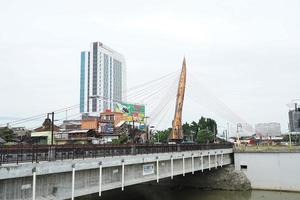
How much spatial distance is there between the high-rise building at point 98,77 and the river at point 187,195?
10865 centimetres

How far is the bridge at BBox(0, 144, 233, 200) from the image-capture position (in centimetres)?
1669

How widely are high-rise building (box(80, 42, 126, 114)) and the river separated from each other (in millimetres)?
108651

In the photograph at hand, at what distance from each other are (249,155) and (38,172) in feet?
126

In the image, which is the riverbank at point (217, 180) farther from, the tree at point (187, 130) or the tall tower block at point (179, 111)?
the tree at point (187, 130)

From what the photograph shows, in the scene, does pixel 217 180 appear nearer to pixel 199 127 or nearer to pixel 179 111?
pixel 179 111

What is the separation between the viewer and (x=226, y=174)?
47844mm

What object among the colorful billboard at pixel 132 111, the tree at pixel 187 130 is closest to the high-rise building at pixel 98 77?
the tree at pixel 187 130

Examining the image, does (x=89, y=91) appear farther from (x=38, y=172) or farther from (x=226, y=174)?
(x=38, y=172)

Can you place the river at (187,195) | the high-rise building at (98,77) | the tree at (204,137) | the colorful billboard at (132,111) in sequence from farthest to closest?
the high-rise building at (98,77)
the tree at (204,137)
the colorful billboard at (132,111)
the river at (187,195)

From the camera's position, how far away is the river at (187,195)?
130 feet

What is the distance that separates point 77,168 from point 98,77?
449 feet

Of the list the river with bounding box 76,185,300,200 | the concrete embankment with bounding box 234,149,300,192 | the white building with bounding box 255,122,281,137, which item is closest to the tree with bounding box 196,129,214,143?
the white building with bounding box 255,122,281,137

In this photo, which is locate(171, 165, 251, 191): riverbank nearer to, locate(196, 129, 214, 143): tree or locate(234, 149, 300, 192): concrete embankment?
locate(234, 149, 300, 192): concrete embankment

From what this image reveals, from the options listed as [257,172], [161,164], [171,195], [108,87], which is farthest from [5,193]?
[108,87]
